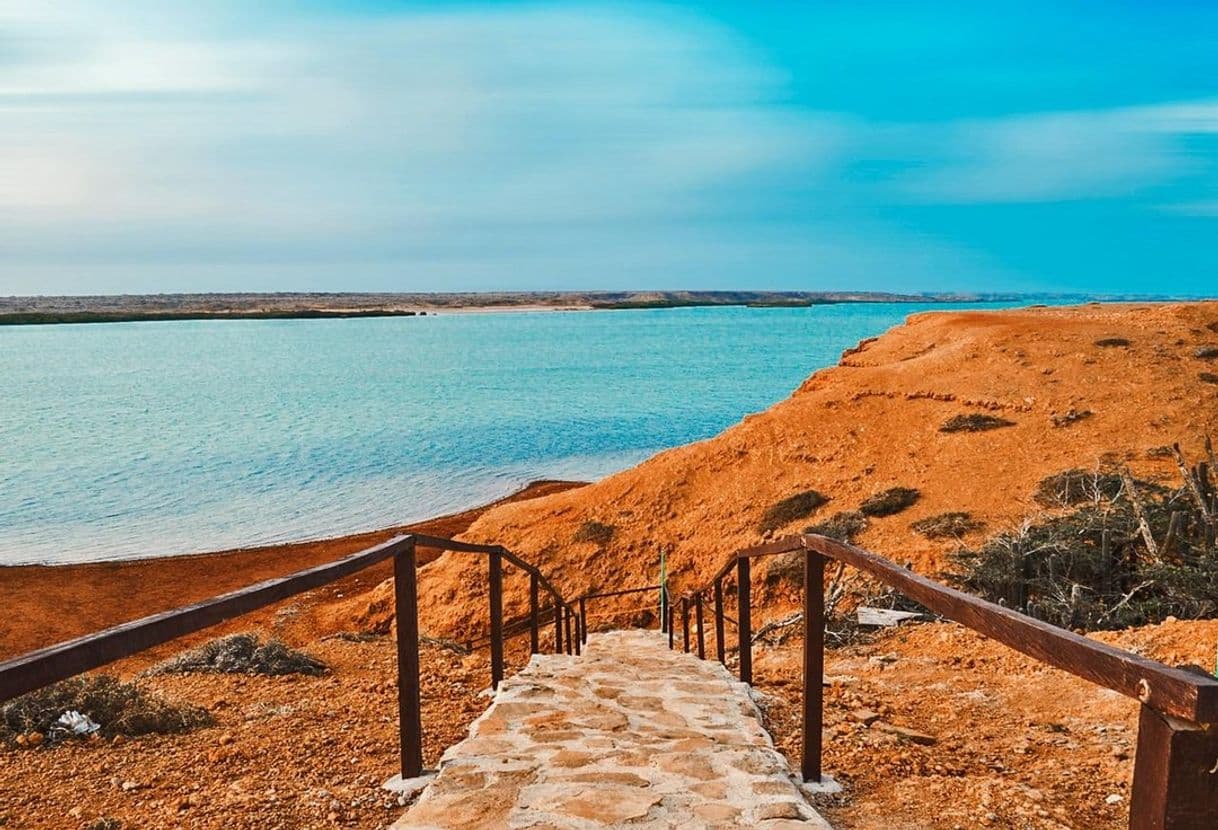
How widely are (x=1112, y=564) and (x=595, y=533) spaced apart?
8.34m

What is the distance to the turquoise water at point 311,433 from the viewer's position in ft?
76.8

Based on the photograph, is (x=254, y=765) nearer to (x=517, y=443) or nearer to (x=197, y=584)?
(x=197, y=584)

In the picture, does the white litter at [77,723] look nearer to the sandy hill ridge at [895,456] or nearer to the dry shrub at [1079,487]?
the sandy hill ridge at [895,456]

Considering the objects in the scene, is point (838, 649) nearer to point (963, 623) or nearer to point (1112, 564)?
point (1112, 564)

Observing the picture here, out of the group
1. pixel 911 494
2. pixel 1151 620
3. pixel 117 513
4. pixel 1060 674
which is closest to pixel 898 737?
pixel 1060 674

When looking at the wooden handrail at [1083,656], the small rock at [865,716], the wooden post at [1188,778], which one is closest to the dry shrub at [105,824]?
the wooden handrail at [1083,656]

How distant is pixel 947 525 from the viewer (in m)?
12.1

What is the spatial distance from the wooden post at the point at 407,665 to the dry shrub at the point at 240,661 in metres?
4.34

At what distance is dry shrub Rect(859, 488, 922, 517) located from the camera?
13227 millimetres

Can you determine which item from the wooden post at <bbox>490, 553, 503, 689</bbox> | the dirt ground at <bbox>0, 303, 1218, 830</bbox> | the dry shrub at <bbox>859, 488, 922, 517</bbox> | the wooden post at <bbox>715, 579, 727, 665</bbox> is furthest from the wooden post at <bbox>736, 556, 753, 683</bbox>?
the dry shrub at <bbox>859, 488, 922, 517</bbox>

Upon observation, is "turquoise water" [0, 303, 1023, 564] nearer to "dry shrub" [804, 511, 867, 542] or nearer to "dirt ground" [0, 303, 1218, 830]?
"dirt ground" [0, 303, 1218, 830]

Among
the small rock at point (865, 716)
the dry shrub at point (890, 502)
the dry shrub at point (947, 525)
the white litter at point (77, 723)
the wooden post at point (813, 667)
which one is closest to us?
the wooden post at point (813, 667)

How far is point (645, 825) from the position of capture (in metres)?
2.95

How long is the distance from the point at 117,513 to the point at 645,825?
985 inches
